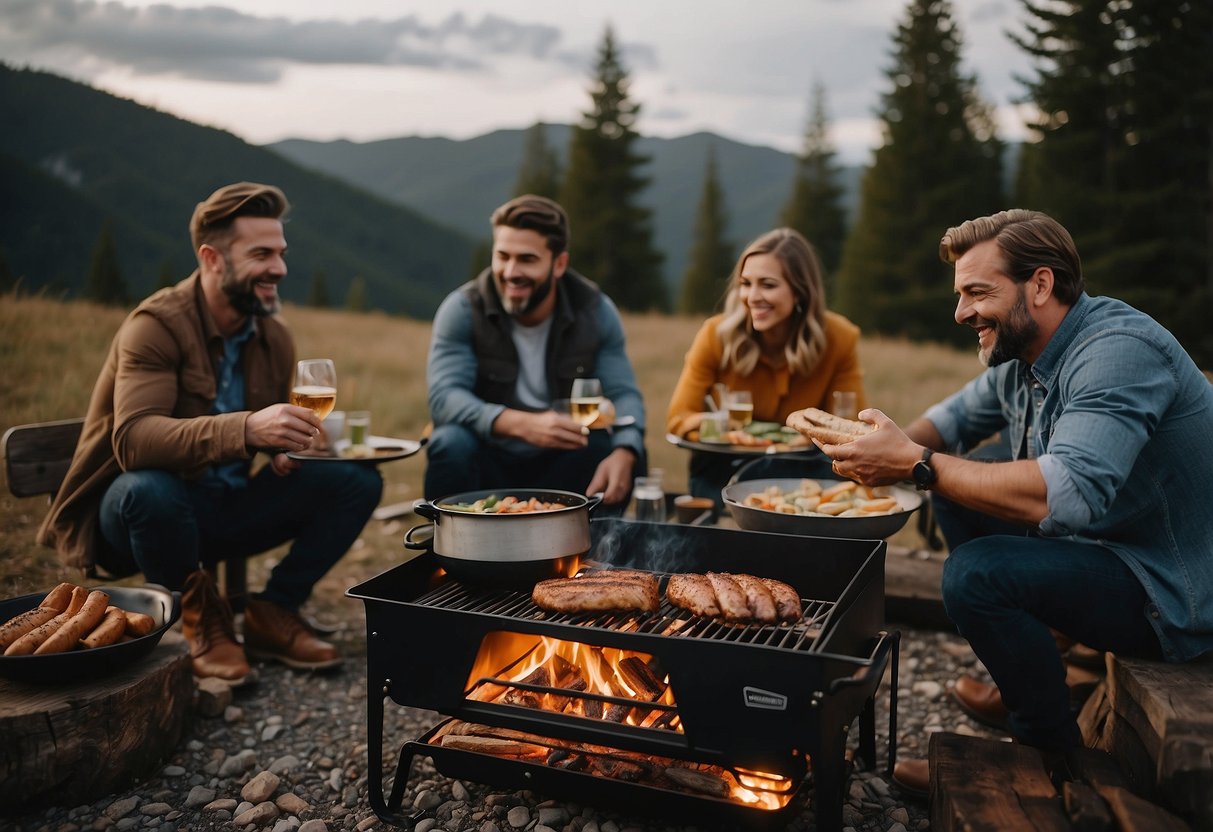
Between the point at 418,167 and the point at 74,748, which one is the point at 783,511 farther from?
the point at 418,167

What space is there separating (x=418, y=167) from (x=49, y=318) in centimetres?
12919

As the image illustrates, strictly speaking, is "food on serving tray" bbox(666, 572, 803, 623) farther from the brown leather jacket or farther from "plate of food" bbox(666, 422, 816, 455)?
the brown leather jacket

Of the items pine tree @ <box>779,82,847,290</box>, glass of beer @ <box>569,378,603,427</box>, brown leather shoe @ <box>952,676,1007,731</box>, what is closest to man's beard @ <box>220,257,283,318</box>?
glass of beer @ <box>569,378,603,427</box>

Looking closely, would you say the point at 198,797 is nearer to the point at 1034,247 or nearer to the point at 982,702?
the point at 982,702

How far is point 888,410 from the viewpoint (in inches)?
460

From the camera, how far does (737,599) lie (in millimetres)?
2803

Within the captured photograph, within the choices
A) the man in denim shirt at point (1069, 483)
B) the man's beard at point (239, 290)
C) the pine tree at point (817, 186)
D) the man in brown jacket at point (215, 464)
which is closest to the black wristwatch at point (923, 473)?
the man in denim shirt at point (1069, 483)

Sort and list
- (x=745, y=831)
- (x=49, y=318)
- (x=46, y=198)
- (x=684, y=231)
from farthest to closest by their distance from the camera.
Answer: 1. (x=684, y=231)
2. (x=46, y=198)
3. (x=49, y=318)
4. (x=745, y=831)

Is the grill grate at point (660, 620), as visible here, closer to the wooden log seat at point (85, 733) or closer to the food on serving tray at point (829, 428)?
the food on serving tray at point (829, 428)

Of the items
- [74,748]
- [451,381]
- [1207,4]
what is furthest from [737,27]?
[1207,4]

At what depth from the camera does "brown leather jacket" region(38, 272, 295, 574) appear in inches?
154

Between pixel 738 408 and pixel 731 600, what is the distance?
2.16 m

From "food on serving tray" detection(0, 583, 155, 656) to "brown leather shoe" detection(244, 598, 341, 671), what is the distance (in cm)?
103

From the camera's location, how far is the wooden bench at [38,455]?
4.22 m
